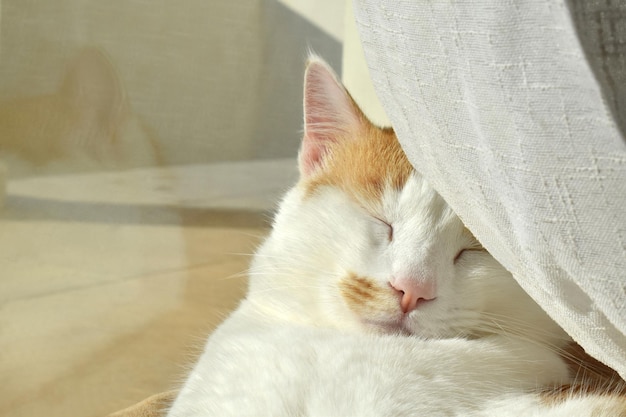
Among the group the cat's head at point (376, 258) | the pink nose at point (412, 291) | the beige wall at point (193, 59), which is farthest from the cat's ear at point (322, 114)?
the beige wall at point (193, 59)

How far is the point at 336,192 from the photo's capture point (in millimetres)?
987

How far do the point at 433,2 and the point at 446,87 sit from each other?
0.24 feet

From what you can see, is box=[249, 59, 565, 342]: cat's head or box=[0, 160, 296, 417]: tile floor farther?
box=[0, 160, 296, 417]: tile floor

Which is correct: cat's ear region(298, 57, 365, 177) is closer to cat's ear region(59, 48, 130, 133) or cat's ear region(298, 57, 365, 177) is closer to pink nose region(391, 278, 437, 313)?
pink nose region(391, 278, 437, 313)

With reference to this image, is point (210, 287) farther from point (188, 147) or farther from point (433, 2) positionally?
point (433, 2)

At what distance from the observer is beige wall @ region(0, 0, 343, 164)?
4.03 ft

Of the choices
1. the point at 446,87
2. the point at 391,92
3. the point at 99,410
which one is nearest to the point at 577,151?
the point at 446,87

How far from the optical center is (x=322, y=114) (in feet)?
3.55

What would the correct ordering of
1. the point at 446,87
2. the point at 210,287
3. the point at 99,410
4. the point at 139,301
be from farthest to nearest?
1. the point at 210,287
2. the point at 139,301
3. the point at 99,410
4. the point at 446,87

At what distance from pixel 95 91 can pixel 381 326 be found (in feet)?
2.98

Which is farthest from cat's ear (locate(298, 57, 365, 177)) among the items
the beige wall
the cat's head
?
the beige wall

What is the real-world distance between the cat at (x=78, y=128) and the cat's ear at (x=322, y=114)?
510 millimetres

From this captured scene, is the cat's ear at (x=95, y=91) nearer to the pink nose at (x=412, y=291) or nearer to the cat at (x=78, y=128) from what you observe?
the cat at (x=78, y=128)

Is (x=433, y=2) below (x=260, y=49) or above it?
above
